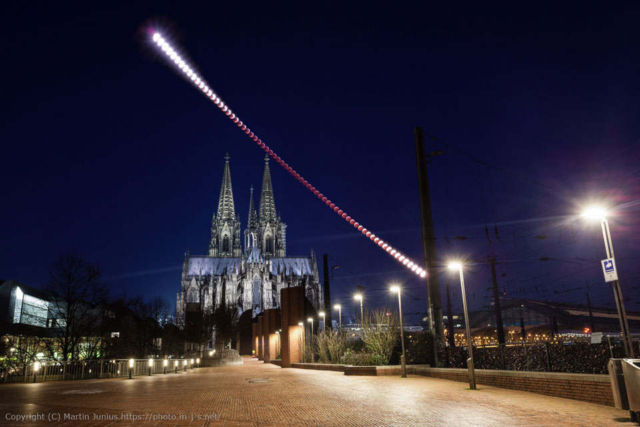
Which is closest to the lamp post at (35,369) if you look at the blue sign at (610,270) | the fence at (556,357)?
the fence at (556,357)

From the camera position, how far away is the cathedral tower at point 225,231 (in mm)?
123500

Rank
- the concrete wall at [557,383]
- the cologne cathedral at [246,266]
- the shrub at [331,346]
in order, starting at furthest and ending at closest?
the cologne cathedral at [246,266] → the shrub at [331,346] → the concrete wall at [557,383]

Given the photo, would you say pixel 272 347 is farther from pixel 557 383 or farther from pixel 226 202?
pixel 226 202

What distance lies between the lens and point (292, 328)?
31.2 meters

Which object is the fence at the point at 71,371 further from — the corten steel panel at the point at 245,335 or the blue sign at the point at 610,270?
the corten steel panel at the point at 245,335

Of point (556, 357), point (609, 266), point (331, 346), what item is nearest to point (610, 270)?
point (609, 266)

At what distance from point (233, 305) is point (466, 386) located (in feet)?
311

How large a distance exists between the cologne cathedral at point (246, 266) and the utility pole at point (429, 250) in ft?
270

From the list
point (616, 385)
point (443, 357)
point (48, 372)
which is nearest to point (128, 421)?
point (616, 385)

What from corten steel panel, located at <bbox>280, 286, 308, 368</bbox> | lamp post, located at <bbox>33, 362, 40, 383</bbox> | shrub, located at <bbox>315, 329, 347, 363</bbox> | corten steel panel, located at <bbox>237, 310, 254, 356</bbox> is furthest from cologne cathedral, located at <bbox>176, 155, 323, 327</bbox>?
lamp post, located at <bbox>33, 362, 40, 383</bbox>

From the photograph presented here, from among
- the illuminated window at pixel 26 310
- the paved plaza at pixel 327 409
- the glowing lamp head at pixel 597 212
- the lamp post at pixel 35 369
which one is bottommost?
the paved plaza at pixel 327 409

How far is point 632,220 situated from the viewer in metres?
21.4

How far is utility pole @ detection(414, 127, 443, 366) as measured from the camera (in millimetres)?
19016

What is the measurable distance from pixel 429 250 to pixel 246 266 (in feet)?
312
